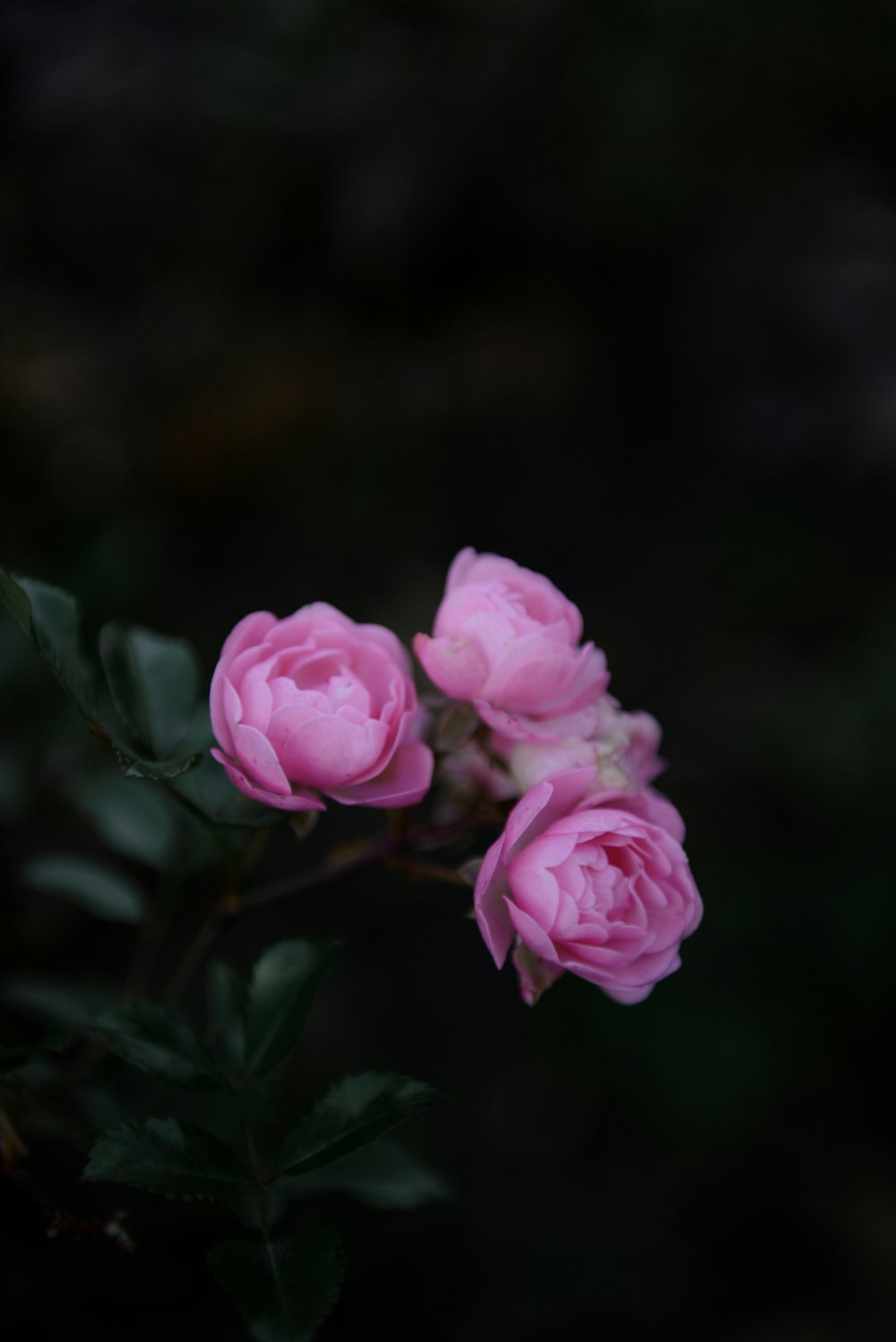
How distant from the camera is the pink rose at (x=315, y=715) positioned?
21.3 inches

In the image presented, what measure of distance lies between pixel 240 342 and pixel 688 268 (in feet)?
3.23

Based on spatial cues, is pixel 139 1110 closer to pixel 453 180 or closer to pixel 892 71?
pixel 453 180

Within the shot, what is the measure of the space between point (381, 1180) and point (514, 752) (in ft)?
1.06

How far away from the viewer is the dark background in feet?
4.72

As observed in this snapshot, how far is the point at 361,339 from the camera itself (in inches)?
86.1

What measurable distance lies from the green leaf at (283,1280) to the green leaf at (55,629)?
29 cm

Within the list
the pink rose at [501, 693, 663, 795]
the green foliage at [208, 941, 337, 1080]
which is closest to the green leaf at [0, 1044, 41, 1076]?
the green foliage at [208, 941, 337, 1080]

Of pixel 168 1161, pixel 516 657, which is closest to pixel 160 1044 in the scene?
pixel 168 1161

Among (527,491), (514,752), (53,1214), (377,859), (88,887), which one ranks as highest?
(514,752)

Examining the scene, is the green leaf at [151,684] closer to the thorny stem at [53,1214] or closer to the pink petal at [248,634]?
the pink petal at [248,634]

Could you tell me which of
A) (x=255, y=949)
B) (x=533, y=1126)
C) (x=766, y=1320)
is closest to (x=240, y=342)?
(x=255, y=949)

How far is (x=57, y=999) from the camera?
83 cm

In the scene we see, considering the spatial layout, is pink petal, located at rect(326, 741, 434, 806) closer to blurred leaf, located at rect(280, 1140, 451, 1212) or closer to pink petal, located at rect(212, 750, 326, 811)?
pink petal, located at rect(212, 750, 326, 811)

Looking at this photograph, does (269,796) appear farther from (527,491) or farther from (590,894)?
(527,491)
